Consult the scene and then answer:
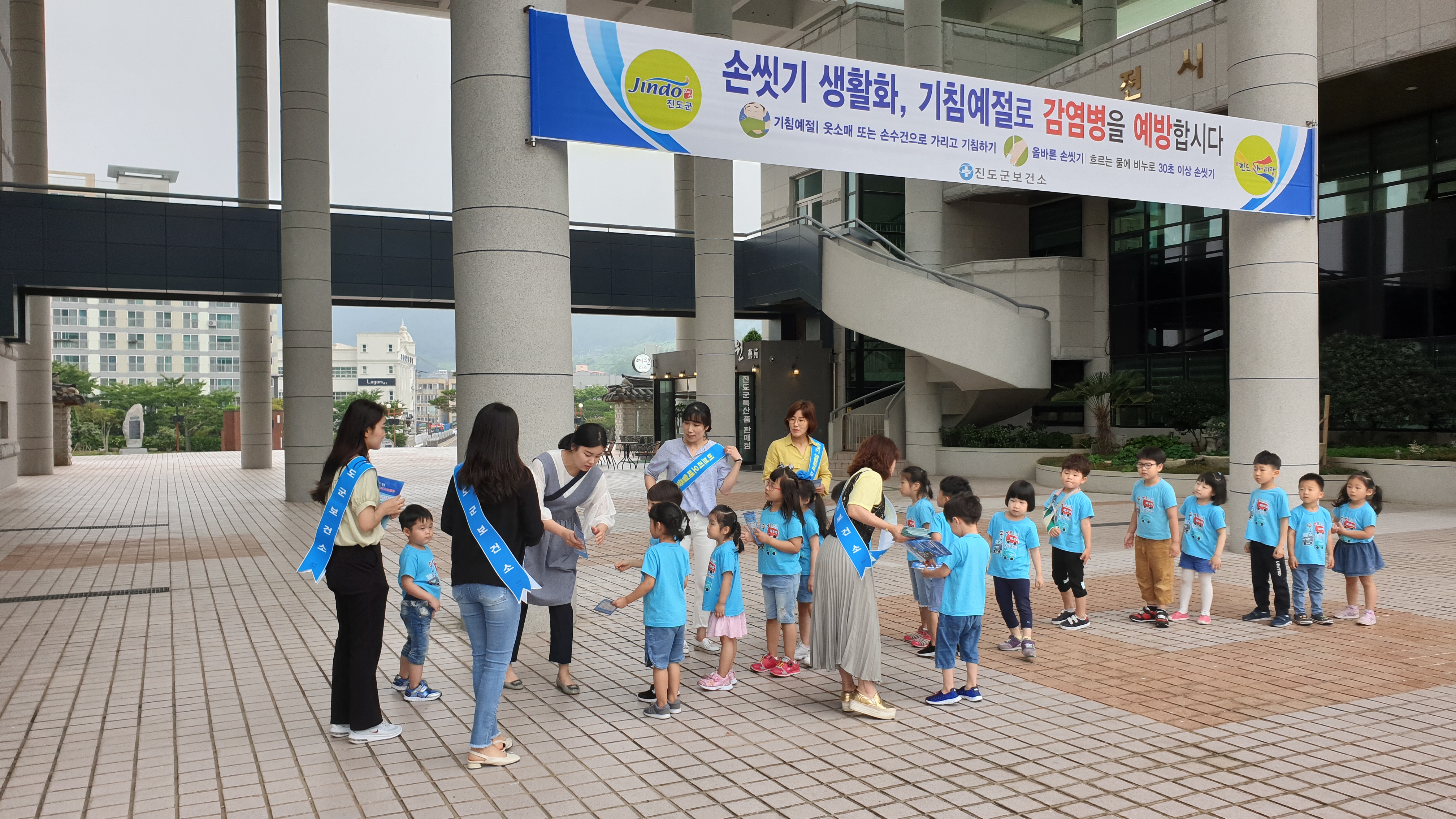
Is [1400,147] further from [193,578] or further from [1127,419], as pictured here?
[193,578]

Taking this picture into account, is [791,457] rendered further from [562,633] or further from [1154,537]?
[1154,537]

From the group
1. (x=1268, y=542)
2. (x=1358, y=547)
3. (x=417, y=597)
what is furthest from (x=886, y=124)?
(x=417, y=597)

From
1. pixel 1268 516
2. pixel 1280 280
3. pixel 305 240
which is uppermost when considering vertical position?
pixel 305 240

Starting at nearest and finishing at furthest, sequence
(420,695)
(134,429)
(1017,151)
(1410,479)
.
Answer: (420,695) < (1017,151) < (1410,479) < (134,429)

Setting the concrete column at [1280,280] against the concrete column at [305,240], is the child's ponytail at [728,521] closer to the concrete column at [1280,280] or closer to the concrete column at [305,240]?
the concrete column at [1280,280]

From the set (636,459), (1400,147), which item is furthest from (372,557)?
(636,459)

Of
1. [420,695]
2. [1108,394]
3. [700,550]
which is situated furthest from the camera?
[1108,394]

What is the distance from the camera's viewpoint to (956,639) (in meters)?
5.71

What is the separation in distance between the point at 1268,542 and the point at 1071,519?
1744 mm

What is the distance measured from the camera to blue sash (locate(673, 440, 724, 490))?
256 inches

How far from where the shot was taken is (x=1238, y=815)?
4.12 m

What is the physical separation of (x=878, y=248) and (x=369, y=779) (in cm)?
1858

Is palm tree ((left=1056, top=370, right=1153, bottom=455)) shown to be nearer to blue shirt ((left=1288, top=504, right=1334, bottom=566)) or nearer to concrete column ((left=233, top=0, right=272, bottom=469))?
blue shirt ((left=1288, top=504, right=1334, bottom=566))

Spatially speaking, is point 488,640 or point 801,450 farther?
point 801,450
